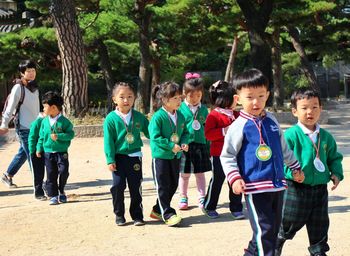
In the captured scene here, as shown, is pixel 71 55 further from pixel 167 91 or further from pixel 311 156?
pixel 311 156

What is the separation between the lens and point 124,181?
496cm

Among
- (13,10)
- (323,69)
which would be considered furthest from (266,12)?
(323,69)

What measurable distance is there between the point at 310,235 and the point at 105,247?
1.54 m

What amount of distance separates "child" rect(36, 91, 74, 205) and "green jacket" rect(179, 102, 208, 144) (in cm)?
138

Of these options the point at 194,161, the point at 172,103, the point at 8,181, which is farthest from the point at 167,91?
the point at 8,181

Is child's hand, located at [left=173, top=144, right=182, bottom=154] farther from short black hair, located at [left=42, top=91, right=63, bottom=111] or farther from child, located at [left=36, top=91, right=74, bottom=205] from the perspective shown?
short black hair, located at [left=42, top=91, right=63, bottom=111]

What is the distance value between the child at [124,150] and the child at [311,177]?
5.12ft

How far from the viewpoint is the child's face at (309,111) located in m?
3.81

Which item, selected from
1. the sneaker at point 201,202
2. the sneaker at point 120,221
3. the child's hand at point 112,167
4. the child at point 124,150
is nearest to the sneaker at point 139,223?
the child at point 124,150

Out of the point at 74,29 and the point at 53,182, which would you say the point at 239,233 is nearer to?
the point at 53,182

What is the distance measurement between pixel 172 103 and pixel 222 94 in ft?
1.71

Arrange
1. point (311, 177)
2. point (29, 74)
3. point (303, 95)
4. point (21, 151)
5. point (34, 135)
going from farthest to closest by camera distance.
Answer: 1. point (21, 151)
2. point (29, 74)
3. point (34, 135)
4. point (303, 95)
5. point (311, 177)

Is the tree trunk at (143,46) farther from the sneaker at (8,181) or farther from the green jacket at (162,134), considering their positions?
the green jacket at (162,134)

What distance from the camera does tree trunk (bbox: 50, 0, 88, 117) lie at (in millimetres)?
12867
